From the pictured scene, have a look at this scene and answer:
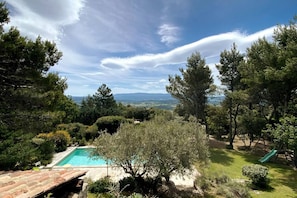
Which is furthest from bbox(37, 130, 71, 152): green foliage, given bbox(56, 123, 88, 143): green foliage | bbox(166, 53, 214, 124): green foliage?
bbox(166, 53, 214, 124): green foliage

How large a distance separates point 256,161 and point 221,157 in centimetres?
280

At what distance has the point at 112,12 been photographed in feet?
40.7

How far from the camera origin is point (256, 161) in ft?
55.5

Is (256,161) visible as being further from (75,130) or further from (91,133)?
(75,130)

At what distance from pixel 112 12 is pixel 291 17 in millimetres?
12555

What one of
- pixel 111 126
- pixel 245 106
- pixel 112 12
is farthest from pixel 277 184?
pixel 111 126

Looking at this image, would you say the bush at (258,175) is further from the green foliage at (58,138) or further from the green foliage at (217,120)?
the green foliage at (58,138)

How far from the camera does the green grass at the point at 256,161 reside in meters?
11.0

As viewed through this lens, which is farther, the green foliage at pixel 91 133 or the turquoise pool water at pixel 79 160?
the green foliage at pixel 91 133

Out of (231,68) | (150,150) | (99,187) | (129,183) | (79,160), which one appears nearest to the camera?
(150,150)

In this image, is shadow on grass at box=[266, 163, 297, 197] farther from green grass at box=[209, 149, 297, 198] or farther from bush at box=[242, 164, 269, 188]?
bush at box=[242, 164, 269, 188]

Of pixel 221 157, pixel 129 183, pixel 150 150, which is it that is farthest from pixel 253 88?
pixel 129 183

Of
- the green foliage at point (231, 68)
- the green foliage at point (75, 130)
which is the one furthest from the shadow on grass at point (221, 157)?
the green foliage at point (75, 130)

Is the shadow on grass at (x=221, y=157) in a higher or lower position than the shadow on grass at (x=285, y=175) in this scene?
higher
